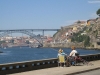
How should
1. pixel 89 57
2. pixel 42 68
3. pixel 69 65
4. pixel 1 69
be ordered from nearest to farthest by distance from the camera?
pixel 1 69 → pixel 42 68 → pixel 69 65 → pixel 89 57

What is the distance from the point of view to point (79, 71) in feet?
59.6

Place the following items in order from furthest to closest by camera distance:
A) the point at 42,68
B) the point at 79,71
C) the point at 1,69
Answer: the point at 42,68, the point at 79,71, the point at 1,69

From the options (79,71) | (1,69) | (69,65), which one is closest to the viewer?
(1,69)

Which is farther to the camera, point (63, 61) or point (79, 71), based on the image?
point (63, 61)

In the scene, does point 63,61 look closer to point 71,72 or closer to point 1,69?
point 71,72

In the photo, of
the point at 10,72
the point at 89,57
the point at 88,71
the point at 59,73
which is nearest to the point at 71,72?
the point at 59,73

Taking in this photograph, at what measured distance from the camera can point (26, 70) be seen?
1844 cm

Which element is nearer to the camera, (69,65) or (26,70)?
(26,70)

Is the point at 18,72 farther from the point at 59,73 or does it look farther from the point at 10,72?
the point at 59,73

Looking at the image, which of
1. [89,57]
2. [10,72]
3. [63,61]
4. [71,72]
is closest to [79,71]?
[71,72]

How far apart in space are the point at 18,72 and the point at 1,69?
4.43 feet

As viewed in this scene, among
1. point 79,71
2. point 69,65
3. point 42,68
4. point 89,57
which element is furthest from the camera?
point 89,57

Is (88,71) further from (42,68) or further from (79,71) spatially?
(42,68)

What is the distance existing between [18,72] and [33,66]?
177cm
